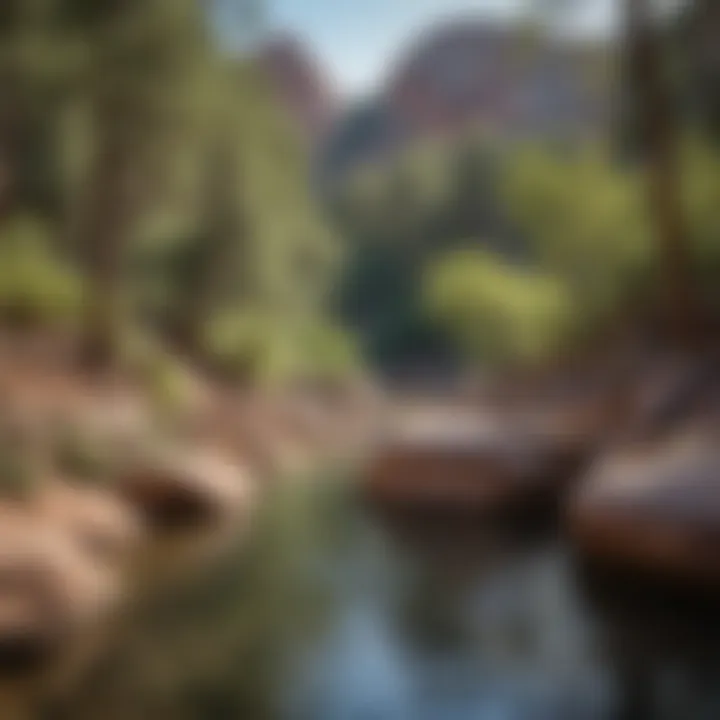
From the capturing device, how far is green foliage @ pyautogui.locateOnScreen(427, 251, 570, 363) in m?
1.96

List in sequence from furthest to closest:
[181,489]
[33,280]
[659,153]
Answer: [181,489], [33,280], [659,153]

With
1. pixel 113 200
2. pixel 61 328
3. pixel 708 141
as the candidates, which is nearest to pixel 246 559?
pixel 61 328

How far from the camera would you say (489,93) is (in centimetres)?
201

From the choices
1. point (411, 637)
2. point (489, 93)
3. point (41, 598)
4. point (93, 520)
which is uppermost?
point (489, 93)

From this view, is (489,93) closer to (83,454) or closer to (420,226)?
(420,226)

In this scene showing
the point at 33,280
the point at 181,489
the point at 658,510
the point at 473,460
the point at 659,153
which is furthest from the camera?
the point at 181,489

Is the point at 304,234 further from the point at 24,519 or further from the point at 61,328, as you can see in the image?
the point at 24,519

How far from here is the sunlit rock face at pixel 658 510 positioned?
6.05ft

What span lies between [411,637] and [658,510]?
478mm

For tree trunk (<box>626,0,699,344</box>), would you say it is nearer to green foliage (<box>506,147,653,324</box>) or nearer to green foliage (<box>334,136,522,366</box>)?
green foliage (<box>506,147,653,324</box>)

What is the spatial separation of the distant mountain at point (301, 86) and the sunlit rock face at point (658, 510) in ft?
2.73

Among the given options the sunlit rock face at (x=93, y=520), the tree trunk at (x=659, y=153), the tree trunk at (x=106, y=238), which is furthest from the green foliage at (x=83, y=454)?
the tree trunk at (x=659, y=153)

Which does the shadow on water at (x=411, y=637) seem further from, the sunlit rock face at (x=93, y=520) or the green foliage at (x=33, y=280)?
the green foliage at (x=33, y=280)

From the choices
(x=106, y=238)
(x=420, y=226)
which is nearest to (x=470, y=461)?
(x=420, y=226)
